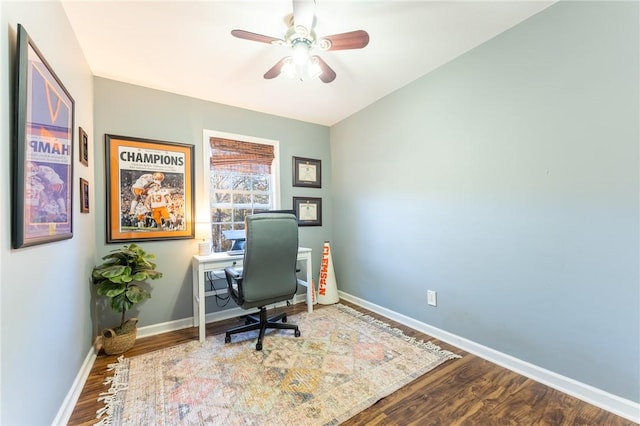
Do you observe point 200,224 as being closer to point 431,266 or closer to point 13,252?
point 13,252

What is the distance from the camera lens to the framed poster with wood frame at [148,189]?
2416 mm

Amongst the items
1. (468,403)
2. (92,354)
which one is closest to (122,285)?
(92,354)

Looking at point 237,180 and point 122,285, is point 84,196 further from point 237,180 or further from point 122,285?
point 237,180

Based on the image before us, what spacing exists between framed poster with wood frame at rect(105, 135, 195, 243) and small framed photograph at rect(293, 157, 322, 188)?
1237 millimetres

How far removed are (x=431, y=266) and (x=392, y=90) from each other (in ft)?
5.98

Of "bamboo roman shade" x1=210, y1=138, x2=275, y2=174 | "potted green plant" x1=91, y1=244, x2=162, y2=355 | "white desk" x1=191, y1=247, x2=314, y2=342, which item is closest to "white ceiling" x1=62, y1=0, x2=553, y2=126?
"bamboo roman shade" x1=210, y1=138, x2=275, y2=174

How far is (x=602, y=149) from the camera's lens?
1.53 metres

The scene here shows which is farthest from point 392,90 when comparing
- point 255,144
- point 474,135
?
point 255,144

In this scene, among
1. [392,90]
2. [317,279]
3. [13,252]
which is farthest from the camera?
[317,279]

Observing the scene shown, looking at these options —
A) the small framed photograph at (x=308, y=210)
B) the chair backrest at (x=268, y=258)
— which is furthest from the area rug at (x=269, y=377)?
the small framed photograph at (x=308, y=210)

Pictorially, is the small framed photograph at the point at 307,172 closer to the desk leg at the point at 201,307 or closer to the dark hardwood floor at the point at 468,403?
the desk leg at the point at 201,307

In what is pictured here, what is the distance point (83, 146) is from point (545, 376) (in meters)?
3.56

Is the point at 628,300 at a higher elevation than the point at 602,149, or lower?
lower

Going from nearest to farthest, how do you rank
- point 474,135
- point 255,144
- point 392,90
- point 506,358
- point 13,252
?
point 13,252
point 506,358
point 474,135
point 392,90
point 255,144
